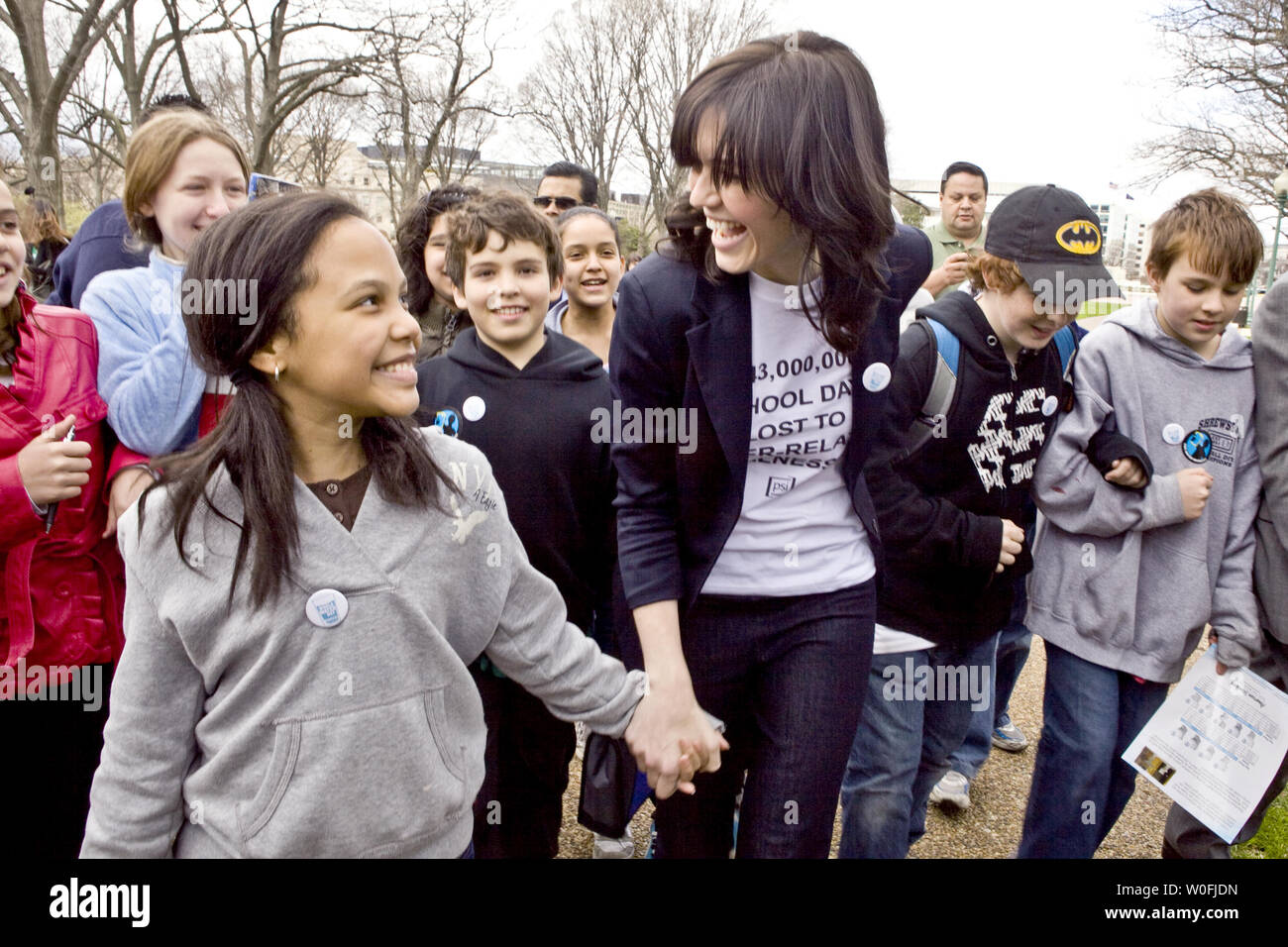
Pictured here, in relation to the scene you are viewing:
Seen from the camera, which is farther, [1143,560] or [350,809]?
[1143,560]

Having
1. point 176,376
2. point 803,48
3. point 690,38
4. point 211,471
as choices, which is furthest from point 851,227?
point 690,38

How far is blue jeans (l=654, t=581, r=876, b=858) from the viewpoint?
1876mm

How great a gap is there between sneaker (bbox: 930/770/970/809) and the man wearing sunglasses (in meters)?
3.03

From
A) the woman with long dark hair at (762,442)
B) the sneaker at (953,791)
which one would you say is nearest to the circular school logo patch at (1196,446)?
the woman with long dark hair at (762,442)

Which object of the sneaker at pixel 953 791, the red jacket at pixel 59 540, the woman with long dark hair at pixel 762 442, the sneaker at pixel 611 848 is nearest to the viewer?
the woman with long dark hair at pixel 762 442

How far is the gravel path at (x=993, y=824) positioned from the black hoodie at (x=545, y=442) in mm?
1054

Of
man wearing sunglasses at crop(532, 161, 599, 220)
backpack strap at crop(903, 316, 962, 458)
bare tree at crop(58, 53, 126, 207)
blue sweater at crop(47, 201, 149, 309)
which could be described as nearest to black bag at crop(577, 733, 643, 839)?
backpack strap at crop(903, 316, 962, 458)

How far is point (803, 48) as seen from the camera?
1.72 m

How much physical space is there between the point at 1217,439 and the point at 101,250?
3.42m

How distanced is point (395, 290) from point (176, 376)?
81 cm

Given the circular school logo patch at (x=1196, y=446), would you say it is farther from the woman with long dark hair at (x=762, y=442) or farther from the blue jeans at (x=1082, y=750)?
the woman with long dark hair at (x=762, y=442)

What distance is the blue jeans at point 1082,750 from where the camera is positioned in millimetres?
2420

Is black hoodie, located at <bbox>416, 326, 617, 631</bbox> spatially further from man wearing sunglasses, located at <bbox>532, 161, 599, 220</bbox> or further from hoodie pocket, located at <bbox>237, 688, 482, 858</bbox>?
man wearing sunglasses, located at <bbox>532, 161, 599, 220</bbox>

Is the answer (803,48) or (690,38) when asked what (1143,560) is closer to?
(803,48)
